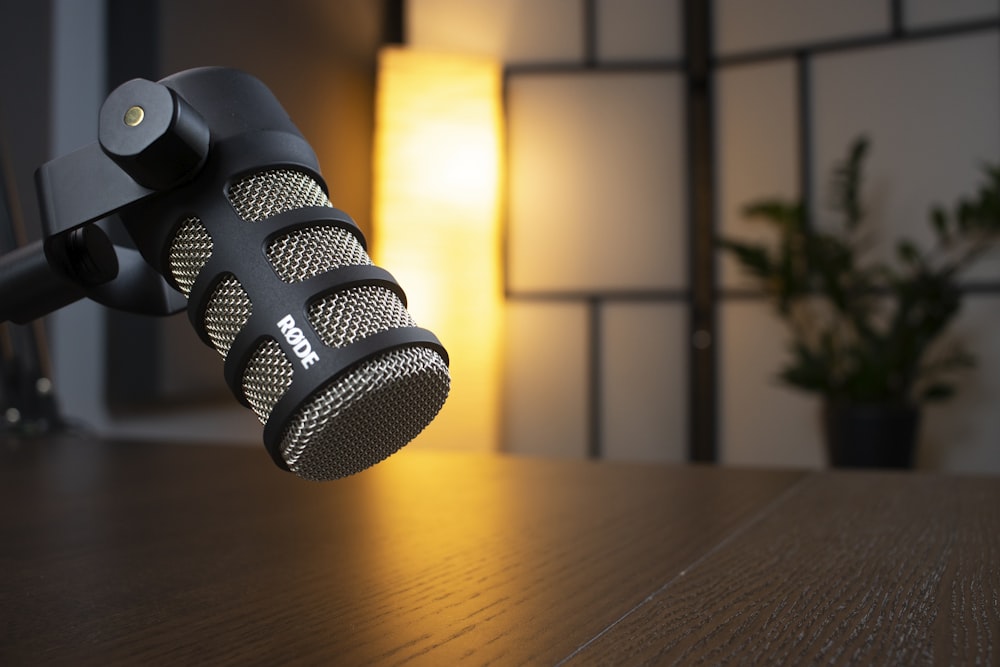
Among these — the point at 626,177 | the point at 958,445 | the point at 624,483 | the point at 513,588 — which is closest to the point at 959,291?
the point at 958,445

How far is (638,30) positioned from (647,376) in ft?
4.77

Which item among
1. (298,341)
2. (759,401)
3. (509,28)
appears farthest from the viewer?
(509,28)

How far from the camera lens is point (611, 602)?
0.34 m

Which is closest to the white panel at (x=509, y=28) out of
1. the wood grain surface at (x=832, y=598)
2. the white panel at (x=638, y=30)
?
the white panel at (x=638, y=30)

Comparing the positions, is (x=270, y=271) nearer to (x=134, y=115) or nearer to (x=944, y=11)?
(x=134, y=115)

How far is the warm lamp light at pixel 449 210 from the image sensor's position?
11.0 ft

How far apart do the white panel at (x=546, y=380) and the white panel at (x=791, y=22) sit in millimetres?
1283

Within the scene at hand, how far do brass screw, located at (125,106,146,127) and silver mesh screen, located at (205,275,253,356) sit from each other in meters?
0.06

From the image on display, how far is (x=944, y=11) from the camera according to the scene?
11.0 ft

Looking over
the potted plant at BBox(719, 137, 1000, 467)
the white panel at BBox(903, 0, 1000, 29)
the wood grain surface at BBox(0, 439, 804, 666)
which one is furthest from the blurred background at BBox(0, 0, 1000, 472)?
the wood grain surface at BBox(0, 439, 804, 666)

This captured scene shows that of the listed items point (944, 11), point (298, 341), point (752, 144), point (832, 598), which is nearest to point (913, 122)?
point (944, 11)

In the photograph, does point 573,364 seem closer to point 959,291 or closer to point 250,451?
point 959,291

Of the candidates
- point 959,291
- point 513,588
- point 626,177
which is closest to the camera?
point 513,588

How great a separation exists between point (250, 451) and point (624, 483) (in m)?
0.46
